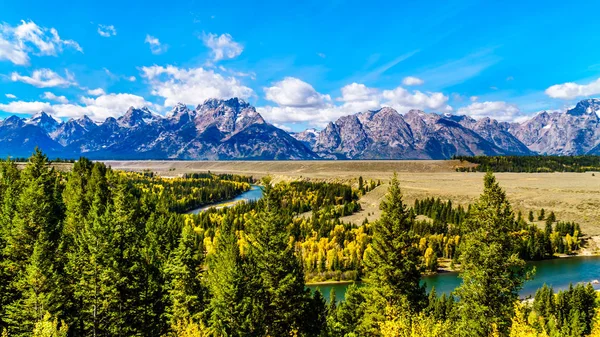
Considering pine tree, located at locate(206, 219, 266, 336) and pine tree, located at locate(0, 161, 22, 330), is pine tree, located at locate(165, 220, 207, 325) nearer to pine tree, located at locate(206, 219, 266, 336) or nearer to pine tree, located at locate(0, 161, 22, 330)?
pine tree, located at locate(206, 219, 266, 336)

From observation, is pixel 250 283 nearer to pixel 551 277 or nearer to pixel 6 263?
pixel 6 263

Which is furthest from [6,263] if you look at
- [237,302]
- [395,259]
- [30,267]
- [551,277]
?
[551,277]

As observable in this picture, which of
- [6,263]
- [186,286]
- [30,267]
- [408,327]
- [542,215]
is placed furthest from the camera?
[542,215]

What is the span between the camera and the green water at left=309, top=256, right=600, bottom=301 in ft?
246

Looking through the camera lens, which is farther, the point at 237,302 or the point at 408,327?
the point at 237,302

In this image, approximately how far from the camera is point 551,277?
268ft

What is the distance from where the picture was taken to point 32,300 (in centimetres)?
3156

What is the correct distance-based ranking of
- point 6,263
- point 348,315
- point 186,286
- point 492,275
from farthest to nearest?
point 348,315 → point 6,263 → point 186,286 → point 492,275

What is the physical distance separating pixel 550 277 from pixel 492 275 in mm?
71903

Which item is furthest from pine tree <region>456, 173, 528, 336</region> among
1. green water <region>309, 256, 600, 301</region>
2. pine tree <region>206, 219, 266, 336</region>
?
green water <region>309, 256, 600, 301</region>

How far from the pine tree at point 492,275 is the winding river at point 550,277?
156 feet

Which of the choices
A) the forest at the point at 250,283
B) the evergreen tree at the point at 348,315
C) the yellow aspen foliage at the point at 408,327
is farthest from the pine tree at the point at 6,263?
the yellow aspen foliage at the point at 408,327

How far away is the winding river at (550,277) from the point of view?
247 ft

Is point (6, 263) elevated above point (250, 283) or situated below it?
above
